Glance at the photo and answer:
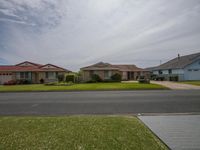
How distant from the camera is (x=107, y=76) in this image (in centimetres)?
4044

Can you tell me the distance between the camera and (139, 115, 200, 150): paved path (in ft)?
16.1

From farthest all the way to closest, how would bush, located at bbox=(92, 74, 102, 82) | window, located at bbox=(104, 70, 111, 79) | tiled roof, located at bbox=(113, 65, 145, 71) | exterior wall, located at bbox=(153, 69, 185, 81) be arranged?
tiled roof, located at bbox=(113, 65, 145, 71) → exterior wall, located at bbox=(153, 69, 185, 81) → window, located at bbox=(104, 70, 111, 79) → bush, located at bbox=(92, 74, 102, 82)

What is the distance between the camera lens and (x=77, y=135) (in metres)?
5.46

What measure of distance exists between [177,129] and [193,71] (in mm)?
40762

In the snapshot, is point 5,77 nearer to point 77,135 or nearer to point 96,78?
point 96,78

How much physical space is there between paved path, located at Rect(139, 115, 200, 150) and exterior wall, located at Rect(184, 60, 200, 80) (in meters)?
37.4

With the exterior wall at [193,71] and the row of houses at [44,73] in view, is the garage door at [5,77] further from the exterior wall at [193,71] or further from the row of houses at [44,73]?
the exterior wall at [193,71]

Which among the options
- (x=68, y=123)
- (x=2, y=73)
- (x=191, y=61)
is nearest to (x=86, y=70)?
(x=2, y=73)

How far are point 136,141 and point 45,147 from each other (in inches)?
88.9

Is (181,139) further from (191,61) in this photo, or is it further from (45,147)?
(191,61)

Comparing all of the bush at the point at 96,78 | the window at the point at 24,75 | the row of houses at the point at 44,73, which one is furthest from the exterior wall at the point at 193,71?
the window at the point at 24,75

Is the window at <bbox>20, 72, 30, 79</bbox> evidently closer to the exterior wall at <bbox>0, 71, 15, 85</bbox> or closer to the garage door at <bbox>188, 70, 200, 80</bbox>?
the exterior wall at <bbox>0, 71, 15, 85</bbox>

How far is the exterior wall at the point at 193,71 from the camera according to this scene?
138ft

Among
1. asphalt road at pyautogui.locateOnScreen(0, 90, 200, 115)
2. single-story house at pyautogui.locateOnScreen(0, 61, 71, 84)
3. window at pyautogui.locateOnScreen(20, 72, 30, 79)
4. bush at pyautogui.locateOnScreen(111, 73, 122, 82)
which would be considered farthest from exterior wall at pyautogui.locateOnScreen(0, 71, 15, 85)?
asphalt road at pyautogui.locateOnScreen(0, 90, 200, 115)
